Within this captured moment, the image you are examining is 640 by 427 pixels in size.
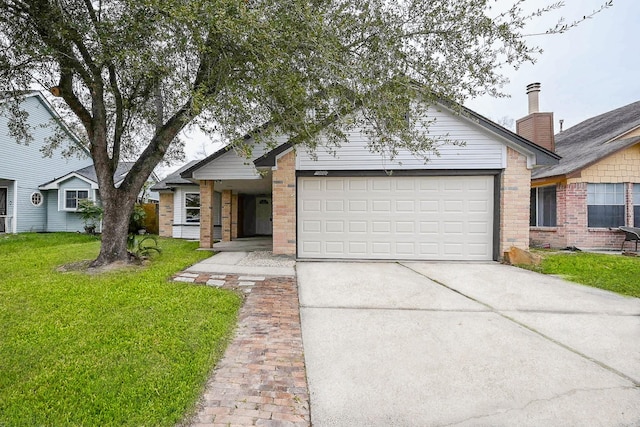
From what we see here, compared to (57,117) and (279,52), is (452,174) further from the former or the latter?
(57,117)

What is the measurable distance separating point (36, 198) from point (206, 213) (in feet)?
37.6

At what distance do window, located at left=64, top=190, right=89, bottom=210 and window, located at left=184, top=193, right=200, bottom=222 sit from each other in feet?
19.3

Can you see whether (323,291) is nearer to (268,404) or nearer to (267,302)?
(267,302)

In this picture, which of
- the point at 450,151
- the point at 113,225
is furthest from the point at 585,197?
the point at 113,225

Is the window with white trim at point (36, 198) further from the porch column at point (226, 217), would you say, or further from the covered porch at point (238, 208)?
the porch column at point (226, 217)

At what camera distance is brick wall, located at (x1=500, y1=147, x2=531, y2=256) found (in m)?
A: 8.47

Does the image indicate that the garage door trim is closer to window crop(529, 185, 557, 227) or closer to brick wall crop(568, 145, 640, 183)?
brick wall crop(568, 145, 640, 183)

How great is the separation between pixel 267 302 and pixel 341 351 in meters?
1.89

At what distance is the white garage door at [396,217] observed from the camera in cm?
871

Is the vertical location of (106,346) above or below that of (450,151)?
below

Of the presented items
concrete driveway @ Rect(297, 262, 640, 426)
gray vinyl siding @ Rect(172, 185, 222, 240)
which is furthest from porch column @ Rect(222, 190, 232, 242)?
concrete driveway @ Rect(297, 262, 640, 426)

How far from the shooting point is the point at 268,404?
248cm

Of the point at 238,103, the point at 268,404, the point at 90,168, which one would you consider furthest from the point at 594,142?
the point at 90,168

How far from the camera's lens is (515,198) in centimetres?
848
